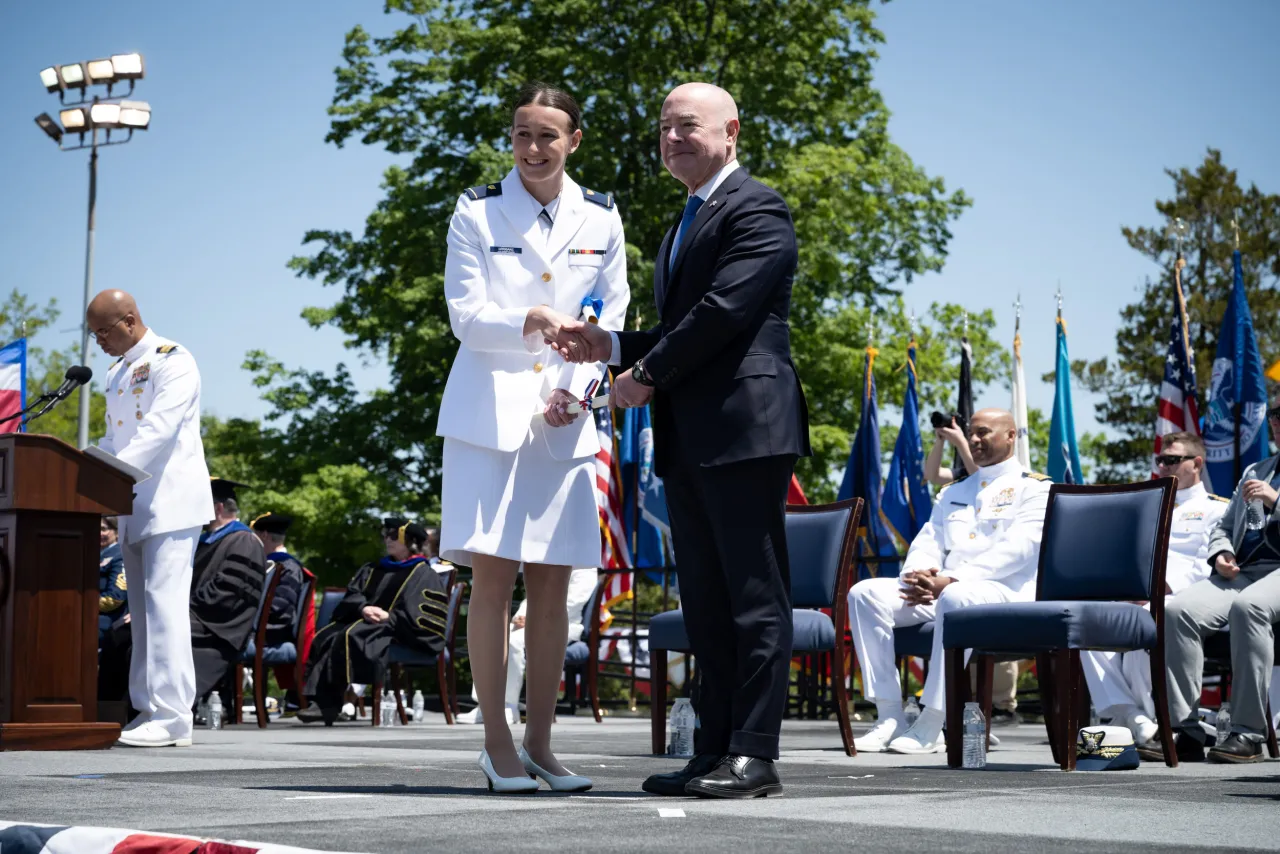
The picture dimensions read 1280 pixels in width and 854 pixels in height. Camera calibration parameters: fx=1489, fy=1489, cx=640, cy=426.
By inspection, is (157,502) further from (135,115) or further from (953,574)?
(135,115)

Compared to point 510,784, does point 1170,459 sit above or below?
above

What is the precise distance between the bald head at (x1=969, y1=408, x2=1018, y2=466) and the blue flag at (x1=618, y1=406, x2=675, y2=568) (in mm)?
6599

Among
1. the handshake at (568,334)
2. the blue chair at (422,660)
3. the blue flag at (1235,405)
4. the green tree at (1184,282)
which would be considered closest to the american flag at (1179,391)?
the blue flag at (1235,405)

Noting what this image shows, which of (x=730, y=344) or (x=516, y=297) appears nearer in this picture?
(x=730, y=344)

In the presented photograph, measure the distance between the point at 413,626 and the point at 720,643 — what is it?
7.15m

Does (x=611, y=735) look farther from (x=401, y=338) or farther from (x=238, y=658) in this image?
(x=401, y=338)

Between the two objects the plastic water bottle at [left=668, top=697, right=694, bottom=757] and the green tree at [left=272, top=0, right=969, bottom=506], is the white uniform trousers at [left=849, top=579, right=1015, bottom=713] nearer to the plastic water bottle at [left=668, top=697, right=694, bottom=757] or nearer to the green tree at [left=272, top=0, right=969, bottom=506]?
the plastic water bottle at [left=668, top=697, right=694, bottom=757]

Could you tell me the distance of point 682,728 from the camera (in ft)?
21.2

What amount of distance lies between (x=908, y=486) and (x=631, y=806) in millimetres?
11269

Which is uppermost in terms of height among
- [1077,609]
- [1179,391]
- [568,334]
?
[1179,391]

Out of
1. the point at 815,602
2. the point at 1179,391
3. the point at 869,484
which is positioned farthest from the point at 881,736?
the point at 869,484

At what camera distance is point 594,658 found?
39.1 ft

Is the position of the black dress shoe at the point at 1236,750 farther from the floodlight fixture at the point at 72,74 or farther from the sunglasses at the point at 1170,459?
the floodlight fixture at the point at 72,74

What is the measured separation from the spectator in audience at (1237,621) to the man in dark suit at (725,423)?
123 inches
